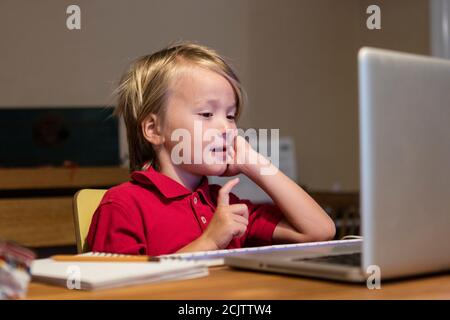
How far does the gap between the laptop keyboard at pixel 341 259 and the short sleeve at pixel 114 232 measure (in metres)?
0.36

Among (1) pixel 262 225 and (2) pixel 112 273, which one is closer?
(2) pixel 112 273

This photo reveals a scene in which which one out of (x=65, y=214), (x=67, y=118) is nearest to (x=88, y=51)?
(x=67, y=118)

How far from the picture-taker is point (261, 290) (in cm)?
80

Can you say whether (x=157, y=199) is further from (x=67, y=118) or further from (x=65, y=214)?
(x=67, y=118)

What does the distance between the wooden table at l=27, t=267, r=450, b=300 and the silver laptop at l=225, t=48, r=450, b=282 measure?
0.02 m

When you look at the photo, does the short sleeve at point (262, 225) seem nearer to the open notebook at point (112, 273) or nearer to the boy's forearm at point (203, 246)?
the boy's forearm at point (203, 246)

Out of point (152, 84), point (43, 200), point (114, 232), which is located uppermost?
point (152, 84)

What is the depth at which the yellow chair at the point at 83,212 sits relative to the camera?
1286mm

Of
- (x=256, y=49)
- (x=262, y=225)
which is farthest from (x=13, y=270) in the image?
(x=256, y=49)

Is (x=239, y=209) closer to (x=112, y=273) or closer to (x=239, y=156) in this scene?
(x=239, y=156)

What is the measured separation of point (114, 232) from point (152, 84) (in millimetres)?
372
